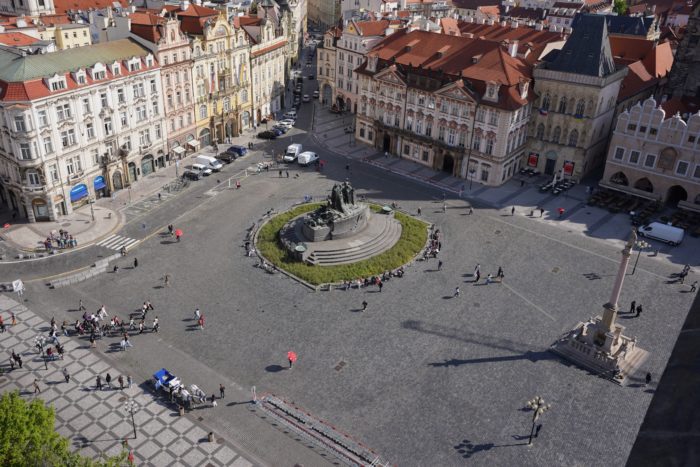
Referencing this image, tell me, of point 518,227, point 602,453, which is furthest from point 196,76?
point 602,453

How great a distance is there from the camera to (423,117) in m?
97.8

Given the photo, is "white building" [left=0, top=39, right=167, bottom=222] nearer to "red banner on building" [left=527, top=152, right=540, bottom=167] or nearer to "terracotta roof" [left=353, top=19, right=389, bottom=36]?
"terracotta roof" [left=353, top=19, right=389, bottom=36]

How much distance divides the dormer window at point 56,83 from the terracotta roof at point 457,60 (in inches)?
1960

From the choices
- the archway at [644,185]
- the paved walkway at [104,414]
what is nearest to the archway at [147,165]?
the paved walkway at [104,414]

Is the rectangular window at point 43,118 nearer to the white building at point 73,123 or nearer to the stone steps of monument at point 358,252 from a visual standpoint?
the white building at point 73,123

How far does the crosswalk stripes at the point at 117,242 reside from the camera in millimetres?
72181

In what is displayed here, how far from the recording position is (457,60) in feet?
311

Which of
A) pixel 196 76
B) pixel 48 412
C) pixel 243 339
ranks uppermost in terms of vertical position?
pixel 196 76

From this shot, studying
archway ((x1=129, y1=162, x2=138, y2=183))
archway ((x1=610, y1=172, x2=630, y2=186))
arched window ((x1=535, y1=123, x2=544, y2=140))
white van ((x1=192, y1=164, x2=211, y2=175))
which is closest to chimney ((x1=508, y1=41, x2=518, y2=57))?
arched window ((x1=535, y1=123, x2=544, y2=140))

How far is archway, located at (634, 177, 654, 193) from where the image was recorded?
89000mm

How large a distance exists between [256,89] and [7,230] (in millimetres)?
55358

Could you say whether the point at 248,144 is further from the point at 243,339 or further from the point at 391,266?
the point at 243,339

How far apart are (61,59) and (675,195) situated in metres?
89.1

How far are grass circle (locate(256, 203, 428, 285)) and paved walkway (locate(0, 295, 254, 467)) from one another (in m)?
22.6
